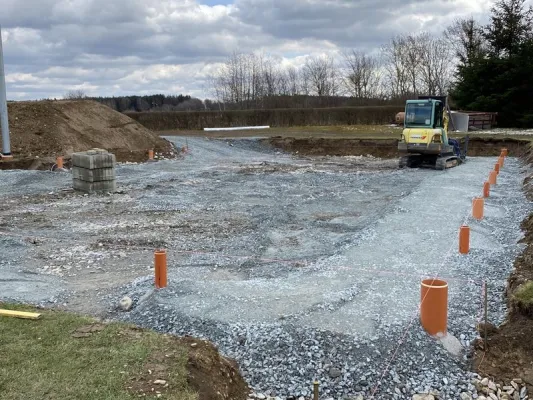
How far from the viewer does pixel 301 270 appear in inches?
352

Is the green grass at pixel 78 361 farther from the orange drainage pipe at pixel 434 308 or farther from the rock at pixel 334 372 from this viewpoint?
the orange drainage pipe at pixel 434 308

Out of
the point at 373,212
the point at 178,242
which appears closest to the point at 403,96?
the point at 373,212

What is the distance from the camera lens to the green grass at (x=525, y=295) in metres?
6.69

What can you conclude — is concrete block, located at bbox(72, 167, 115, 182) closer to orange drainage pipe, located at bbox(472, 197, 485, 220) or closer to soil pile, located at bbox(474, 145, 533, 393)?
orange drainage pipe, located at bbox(472, 197, 485, 220)

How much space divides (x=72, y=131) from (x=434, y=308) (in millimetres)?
25176

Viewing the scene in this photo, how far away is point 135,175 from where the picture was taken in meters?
22.5

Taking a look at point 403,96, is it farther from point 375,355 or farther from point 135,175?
point 375,355

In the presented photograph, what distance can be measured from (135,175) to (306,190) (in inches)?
326

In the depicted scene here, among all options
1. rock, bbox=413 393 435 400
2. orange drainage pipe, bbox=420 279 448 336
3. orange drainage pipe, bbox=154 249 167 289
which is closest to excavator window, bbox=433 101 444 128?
orange drainage pipe, bbox=420 279 448 336

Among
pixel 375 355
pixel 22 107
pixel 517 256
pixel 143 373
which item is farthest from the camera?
pixel 22 107

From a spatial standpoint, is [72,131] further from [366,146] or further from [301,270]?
[301,270]

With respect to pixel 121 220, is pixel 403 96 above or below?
above

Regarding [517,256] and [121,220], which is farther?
[121,220]

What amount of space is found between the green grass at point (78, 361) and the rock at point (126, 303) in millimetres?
956
